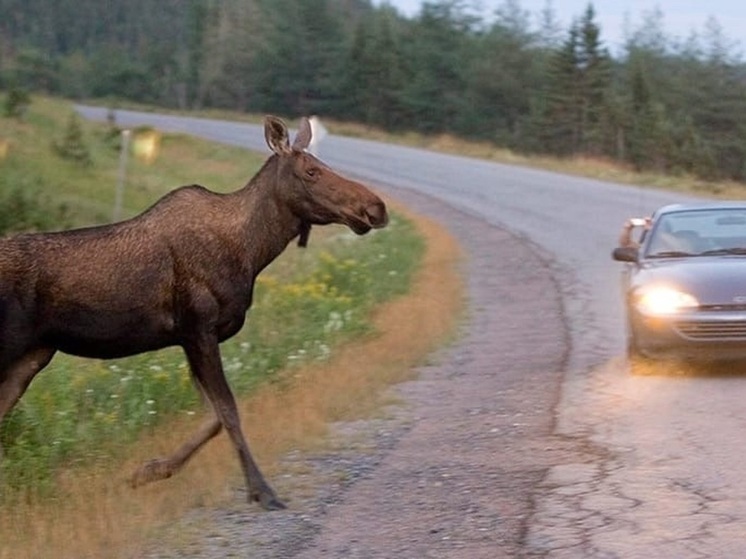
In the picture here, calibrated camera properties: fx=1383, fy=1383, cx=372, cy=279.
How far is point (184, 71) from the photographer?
91562 millimetres

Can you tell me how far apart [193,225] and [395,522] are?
1999 mm

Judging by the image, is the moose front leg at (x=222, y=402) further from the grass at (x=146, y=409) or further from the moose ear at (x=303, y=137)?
the moose ear at (x=303, y=137)

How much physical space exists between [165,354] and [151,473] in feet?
14.0

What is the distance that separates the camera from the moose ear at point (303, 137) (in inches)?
312

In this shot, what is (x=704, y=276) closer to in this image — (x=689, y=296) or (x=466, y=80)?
(x=689, y=296)

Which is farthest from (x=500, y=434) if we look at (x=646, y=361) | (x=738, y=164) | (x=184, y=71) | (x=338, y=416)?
(x=184, y=71)

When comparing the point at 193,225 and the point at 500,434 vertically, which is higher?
the point at 193,225

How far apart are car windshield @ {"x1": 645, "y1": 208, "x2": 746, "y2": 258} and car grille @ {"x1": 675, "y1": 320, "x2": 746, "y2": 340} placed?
123 centimetres

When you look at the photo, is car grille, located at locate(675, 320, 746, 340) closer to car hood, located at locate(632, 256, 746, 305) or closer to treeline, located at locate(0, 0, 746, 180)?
car hood, located at locate(632, 256, 746, 305)

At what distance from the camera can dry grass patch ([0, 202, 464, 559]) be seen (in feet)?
22.6

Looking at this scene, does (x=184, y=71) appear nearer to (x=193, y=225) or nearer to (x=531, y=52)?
(x=531, y=52)

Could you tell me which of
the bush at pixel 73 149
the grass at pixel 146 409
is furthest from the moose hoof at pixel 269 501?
the bush at pixel 73 149

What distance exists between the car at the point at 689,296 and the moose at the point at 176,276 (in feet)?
13.9

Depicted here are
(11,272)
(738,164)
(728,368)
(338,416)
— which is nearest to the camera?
(11,272)
